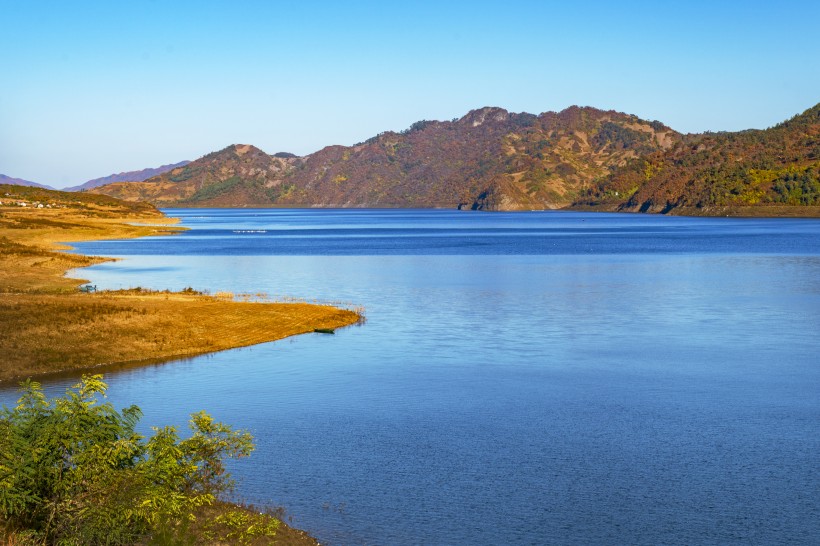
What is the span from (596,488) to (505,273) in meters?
89.9

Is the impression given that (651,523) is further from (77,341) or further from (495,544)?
(77,341)

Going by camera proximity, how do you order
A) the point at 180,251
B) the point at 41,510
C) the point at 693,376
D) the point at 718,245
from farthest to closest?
1. the point at 718,245
2. the point at 180,251
3. the point at 693,376
4. the point at 41,510

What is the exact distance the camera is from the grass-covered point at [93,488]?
853 inches

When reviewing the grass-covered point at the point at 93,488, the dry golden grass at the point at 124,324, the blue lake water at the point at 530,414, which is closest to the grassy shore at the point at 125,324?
the dry golden grass at the point at 124,324

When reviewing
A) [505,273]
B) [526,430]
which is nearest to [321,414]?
[526,430]

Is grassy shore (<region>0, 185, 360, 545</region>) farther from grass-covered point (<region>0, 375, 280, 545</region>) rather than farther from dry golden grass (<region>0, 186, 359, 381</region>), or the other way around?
grass-covered point (<region>0, 375, 280, 545</region>)

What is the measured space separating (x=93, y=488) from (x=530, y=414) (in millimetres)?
22693

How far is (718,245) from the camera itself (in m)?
183

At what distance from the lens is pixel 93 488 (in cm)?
2245

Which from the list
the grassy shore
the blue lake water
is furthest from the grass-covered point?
the grassy shore

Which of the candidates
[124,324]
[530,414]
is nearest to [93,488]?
[530,414]

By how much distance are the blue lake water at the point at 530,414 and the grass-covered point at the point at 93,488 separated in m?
3.90

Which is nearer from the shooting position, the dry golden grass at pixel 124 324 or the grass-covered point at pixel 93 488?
the grass-covered point at pixel 93 488

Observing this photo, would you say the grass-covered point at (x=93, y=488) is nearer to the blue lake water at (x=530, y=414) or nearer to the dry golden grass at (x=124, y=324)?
the blue lake water at (x=530, y=414)
